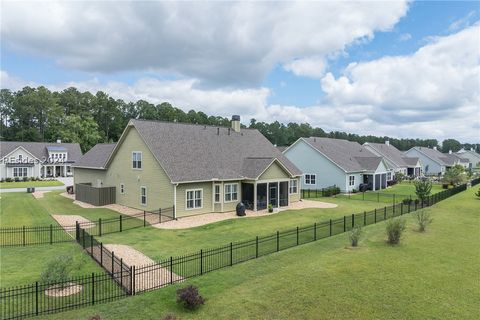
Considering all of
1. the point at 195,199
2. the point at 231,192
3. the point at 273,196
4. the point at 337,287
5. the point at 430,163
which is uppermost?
the point at 430,163

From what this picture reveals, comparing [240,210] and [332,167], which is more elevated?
[332,167]

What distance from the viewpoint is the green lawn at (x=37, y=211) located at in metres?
24.7

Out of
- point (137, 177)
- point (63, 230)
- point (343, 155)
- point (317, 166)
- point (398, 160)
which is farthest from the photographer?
point (398, 160)

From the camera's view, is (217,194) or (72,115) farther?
(72,115)

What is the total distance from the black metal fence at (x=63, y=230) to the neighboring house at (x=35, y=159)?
4862cm

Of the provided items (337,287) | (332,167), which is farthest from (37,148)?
(337,287)

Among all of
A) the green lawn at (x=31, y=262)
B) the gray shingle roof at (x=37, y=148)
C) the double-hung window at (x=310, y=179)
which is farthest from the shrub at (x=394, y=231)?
the gray shingle roof at (x=37, y=148)

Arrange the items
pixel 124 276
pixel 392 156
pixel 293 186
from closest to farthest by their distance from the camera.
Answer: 1. pixel 124 276
2. pixel 293 186
3. pixel 392 156

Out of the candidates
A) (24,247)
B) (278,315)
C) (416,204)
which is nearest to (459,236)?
(416,204)

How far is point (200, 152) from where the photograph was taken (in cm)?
3091

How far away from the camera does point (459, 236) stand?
21047 millimetres

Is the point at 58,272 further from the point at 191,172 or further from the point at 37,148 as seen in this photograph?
the point at 37,148

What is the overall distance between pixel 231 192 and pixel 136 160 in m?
9.06

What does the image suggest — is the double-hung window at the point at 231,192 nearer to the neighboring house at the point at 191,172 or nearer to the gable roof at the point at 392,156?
the neighboring house at the point at 191,172
